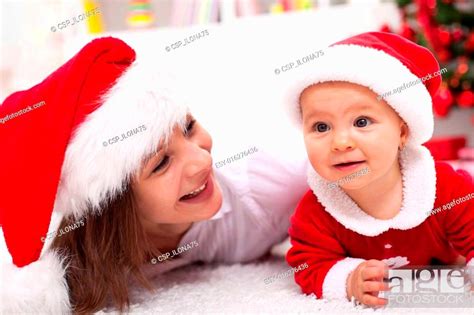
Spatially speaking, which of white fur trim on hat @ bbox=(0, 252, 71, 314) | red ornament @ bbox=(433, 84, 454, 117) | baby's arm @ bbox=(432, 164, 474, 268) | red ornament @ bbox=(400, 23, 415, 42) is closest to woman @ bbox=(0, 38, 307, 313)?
white fur trim on hat @ bbox=(0, 252, 71, 314)

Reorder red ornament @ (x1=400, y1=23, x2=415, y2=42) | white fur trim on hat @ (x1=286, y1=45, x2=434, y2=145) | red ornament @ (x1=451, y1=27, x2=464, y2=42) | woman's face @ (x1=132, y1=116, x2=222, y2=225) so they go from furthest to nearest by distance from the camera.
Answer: red ornament @ (x1=451, y1=27, x2=464, y2=42)
red ornament @ (x1=400, y1=23, x2=415, y2=42)
woman's face @ (x1=132, y1=116, x2=222, y2=225)
white fur trim on hat @ (x1=286, y1=45, x2=434, y2=145)

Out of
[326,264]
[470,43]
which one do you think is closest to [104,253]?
[326,264]

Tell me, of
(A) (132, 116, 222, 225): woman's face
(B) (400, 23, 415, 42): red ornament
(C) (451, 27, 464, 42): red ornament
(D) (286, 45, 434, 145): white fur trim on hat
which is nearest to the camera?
(D) (286, 45, 434, 145): white fur trim on hat

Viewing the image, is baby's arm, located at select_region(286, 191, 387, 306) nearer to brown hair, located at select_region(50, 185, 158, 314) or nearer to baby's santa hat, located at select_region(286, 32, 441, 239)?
baby's santa hat, located at select_region(286, 32, 441, 239)

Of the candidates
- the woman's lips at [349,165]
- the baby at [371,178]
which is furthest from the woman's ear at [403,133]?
the woman's lips at [349,165]

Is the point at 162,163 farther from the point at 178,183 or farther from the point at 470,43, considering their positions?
the point at 470,43

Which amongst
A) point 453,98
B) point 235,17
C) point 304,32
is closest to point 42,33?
point 235,17

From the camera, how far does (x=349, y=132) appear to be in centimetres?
93

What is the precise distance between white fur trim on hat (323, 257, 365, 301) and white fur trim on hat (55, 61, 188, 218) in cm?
37

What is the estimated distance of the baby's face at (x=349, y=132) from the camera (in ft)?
3.06

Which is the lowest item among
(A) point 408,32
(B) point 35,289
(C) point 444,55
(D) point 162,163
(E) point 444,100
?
(E) point 444,100

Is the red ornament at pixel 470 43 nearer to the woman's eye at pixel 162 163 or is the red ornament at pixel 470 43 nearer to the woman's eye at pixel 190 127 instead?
the woman's eye at pixel 190 127

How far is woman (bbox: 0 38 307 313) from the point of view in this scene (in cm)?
100

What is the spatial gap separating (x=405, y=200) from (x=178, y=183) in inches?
15.8
